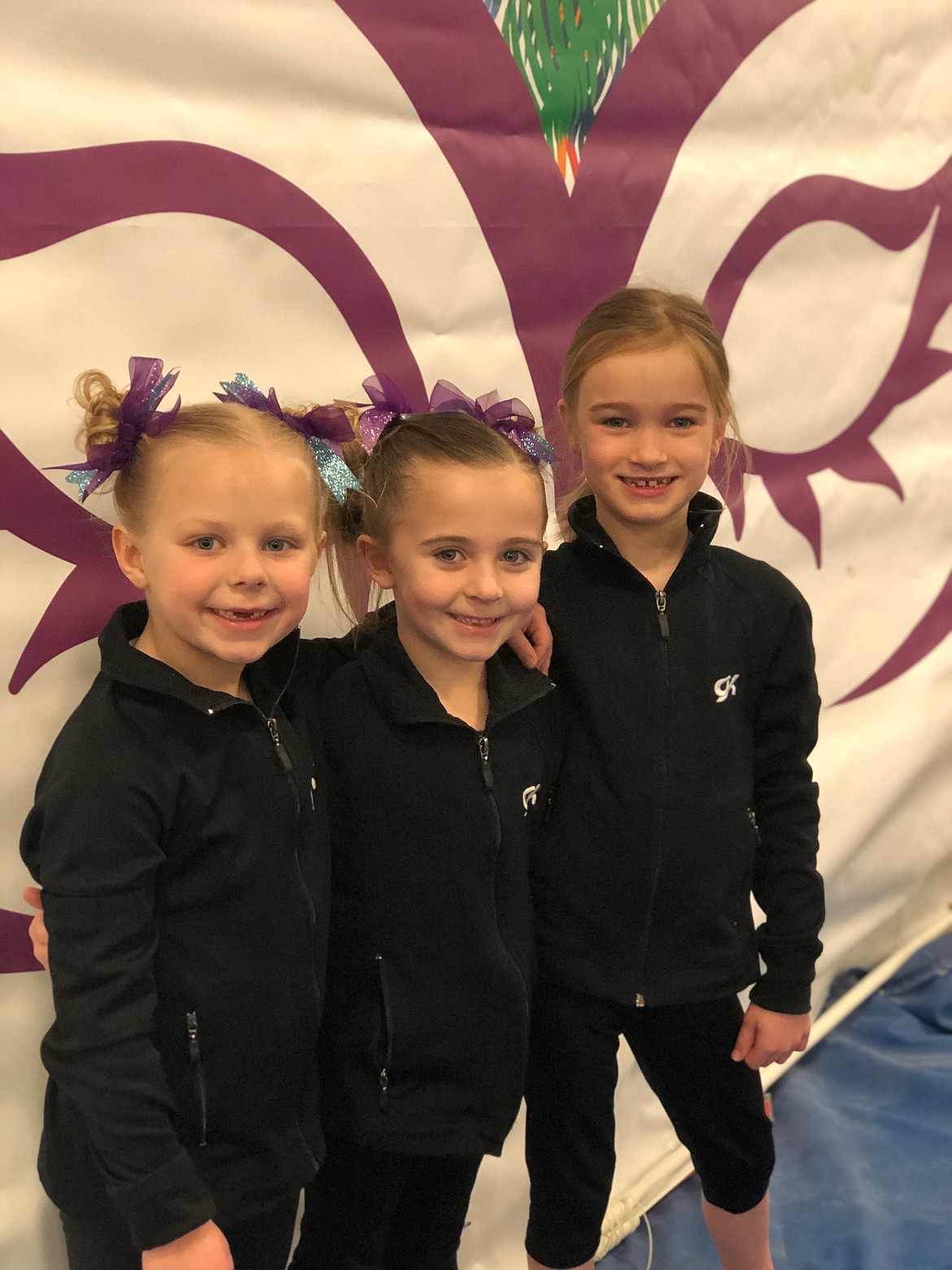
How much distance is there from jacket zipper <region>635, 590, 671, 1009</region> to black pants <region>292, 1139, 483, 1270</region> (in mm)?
260

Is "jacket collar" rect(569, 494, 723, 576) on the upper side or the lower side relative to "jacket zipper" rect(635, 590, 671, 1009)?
upper

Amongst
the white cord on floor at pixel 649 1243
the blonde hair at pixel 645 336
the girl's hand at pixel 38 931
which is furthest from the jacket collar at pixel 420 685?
the white cord on floor at pixel 649 1243

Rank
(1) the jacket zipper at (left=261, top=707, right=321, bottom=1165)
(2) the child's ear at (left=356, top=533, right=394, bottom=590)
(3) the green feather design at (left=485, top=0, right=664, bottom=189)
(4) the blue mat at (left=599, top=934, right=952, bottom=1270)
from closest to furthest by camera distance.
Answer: (1) the jacket zipper at (left=261, top=707, right=321, bottom=1165)
(2) the child's ear at (left=356, top=533, right=394, bottom=590)
(3) the green feather design at (left=485, top=0, right=664, bottom=189)
(4) the blue mat at (left=599, top=934, right=952, bottom=1270)

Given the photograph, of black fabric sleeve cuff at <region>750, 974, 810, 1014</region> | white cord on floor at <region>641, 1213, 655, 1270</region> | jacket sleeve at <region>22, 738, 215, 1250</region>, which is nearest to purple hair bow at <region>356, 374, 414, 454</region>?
jacket sleeve at <region>22, 738, 215, 1250</region>

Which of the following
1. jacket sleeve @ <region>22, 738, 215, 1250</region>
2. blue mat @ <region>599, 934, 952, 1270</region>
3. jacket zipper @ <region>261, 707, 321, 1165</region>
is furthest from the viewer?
blue mat @ <region>599, 934, 952, 1270</region>

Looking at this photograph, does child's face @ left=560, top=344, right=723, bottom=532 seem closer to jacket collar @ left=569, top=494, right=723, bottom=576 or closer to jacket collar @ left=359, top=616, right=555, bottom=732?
jacket collar @ left=569, top=494, right=723, bottom=576

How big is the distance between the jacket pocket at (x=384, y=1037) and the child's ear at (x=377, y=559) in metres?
0.33

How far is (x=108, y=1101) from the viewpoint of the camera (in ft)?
2.84

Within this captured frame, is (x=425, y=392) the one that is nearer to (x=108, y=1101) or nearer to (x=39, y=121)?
(x=39, y=121)

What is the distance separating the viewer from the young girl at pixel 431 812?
3.37ft

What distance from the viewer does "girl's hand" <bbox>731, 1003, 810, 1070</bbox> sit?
1.21m

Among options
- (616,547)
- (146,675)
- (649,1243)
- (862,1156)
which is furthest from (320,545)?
(862,1156)

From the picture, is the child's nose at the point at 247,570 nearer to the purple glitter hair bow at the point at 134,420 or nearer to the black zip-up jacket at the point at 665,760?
the purple glitter hair bow at the point at 134,420

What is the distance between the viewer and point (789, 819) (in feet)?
4.05
